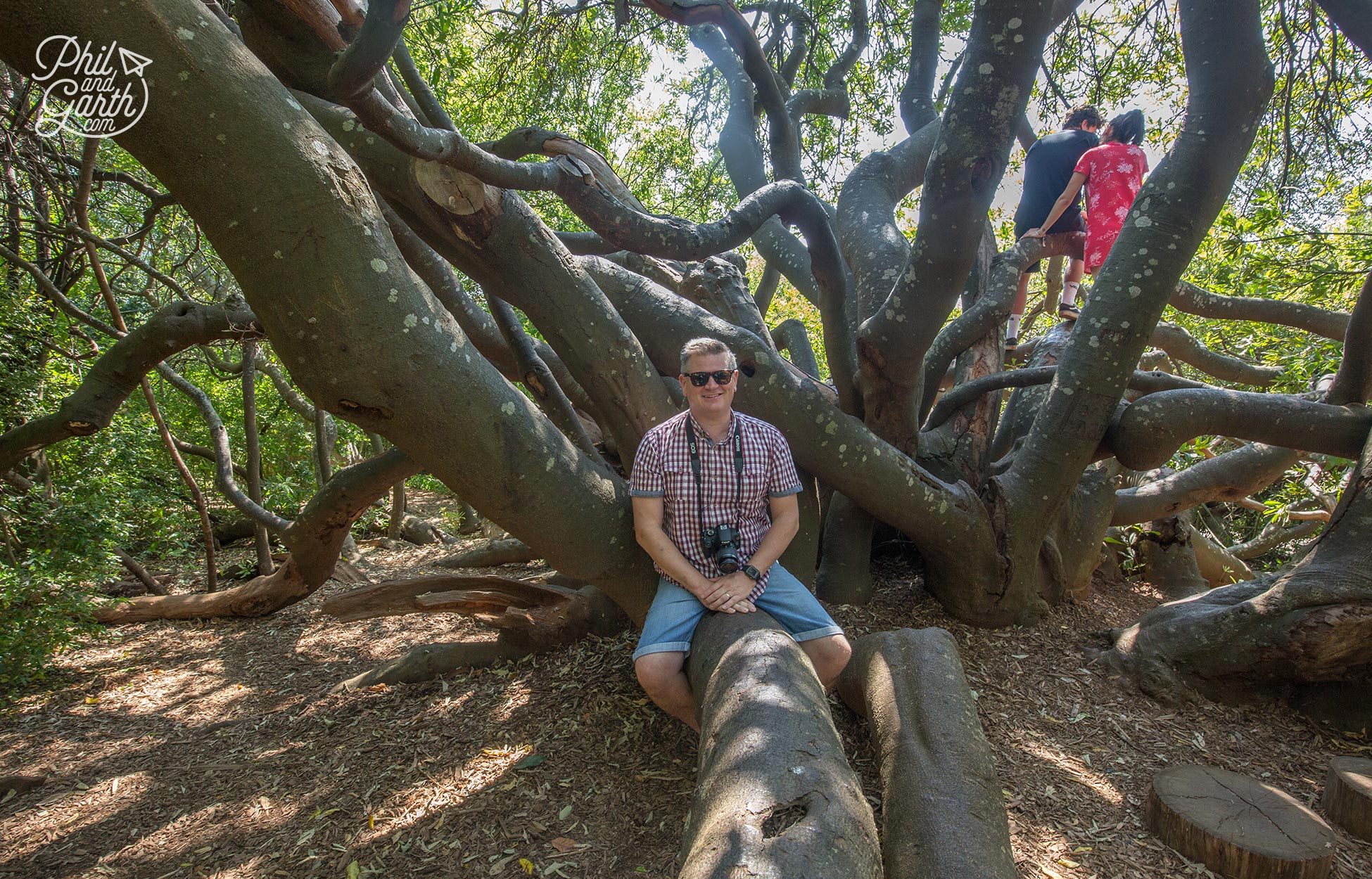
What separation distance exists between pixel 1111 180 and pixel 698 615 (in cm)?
462

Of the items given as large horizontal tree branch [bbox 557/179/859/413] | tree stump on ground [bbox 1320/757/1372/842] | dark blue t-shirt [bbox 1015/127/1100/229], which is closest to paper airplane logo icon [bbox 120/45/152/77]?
large horizontal tree branch [bbox 557/179/859/413]

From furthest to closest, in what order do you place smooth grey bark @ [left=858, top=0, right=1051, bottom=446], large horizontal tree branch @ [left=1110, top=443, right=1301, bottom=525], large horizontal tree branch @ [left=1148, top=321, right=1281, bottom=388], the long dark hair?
large horizontal tree branch @ [left=1148, top=321, right=1281, bottom=388] → the long dark hair → large horizontal tree branch @ [left=1110, top=443, right=1301, bottom=525] → smooth grey bark @ [left=858, top=0, right=1051, bottom=446]

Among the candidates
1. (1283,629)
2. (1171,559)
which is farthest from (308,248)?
(1171,559)

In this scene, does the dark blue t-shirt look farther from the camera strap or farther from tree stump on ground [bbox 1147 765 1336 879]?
tree stump on ground [bbox 1147 765 1336 879]

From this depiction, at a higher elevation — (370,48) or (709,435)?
(370,48)

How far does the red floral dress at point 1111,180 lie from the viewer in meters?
4.78

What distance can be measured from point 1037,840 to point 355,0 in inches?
137

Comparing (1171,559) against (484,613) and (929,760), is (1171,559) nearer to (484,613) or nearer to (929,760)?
(929,760)

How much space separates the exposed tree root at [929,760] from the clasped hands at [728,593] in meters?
0.67

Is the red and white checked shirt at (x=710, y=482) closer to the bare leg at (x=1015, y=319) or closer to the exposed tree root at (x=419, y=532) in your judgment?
the bare leg at (x=1015, y=319)

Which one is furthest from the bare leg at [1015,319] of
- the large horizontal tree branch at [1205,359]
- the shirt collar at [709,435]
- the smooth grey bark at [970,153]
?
the shirt collar at [709,435]

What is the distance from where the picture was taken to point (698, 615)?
95.0 inches

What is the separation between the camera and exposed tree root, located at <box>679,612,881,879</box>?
1.33 meters

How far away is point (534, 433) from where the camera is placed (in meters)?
2.37
